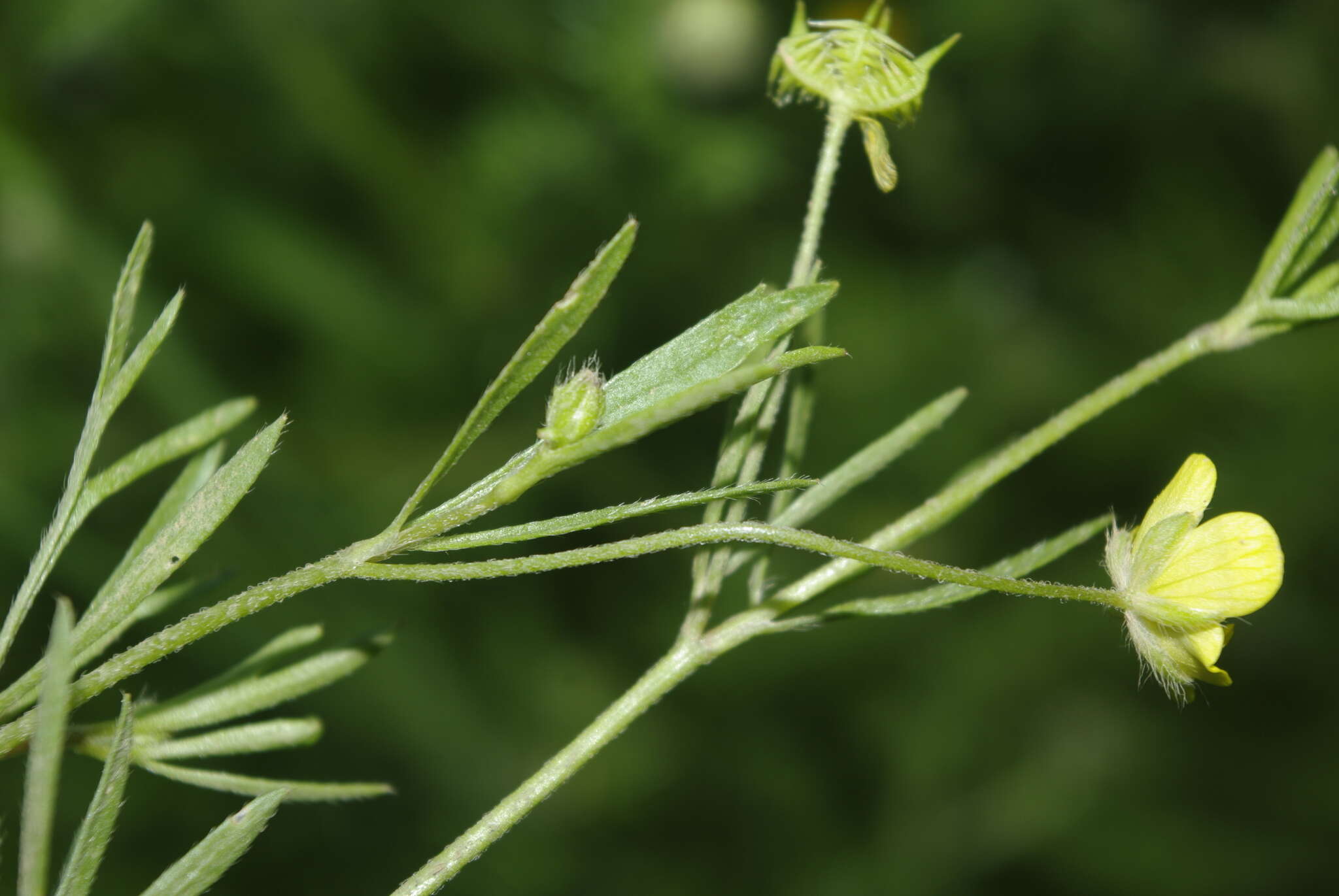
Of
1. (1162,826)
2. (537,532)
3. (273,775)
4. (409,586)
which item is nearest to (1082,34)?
(1162,826)

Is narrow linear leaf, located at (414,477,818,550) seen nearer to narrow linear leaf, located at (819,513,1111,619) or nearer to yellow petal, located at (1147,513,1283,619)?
narrow linear leaf, located at (819,513,1111,619)

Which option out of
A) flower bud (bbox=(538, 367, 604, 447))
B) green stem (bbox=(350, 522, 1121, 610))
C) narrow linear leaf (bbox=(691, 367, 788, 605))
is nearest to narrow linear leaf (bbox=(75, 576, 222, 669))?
green stem (bbox=(350, 522, 1121, 610))

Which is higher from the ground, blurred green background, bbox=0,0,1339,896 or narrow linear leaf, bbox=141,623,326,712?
blurred green background, bbox=0,0,1339,896

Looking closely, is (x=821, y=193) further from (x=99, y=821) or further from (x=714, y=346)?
(x=99, y=821)

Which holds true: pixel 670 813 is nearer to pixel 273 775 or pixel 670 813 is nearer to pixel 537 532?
pixel 273 775

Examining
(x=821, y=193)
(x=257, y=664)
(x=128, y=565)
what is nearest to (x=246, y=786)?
(x=257, y=664)

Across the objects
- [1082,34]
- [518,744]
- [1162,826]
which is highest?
[1082,34]
